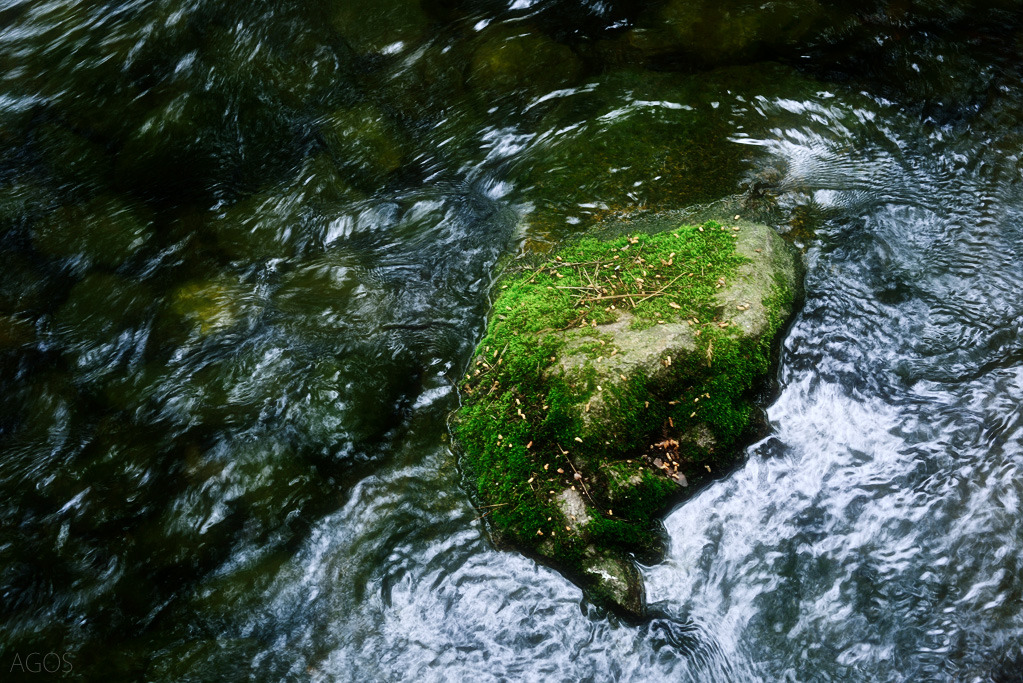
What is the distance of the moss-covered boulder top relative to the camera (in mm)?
3445

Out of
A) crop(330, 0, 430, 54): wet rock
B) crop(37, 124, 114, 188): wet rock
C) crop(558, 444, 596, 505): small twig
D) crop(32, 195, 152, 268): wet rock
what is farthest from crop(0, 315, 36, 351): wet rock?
crop(558, 444, 596, 505): small twig

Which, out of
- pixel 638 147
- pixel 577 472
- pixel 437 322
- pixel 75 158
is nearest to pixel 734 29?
pixel 638 147

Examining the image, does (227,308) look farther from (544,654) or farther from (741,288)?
(741,288)

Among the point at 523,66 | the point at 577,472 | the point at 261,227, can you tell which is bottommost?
the point at 577,472

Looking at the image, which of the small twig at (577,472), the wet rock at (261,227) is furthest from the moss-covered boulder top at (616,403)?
the wet rock at (261,227)

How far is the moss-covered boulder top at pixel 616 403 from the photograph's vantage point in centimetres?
345

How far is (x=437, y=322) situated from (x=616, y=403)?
1.38 m

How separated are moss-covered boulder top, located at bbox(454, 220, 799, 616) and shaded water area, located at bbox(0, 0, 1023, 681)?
17 centimetres

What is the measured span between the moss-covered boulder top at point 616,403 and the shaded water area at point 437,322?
0.57 feet

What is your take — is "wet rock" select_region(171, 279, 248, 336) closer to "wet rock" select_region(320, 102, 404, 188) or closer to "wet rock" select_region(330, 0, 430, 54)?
"wet rock" select_region(320, 102, 404, 188)

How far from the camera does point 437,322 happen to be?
4.32 meters

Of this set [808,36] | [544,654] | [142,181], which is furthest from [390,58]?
[544,654]

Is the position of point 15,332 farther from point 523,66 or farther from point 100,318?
point 523,66

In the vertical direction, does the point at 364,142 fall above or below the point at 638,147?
above
